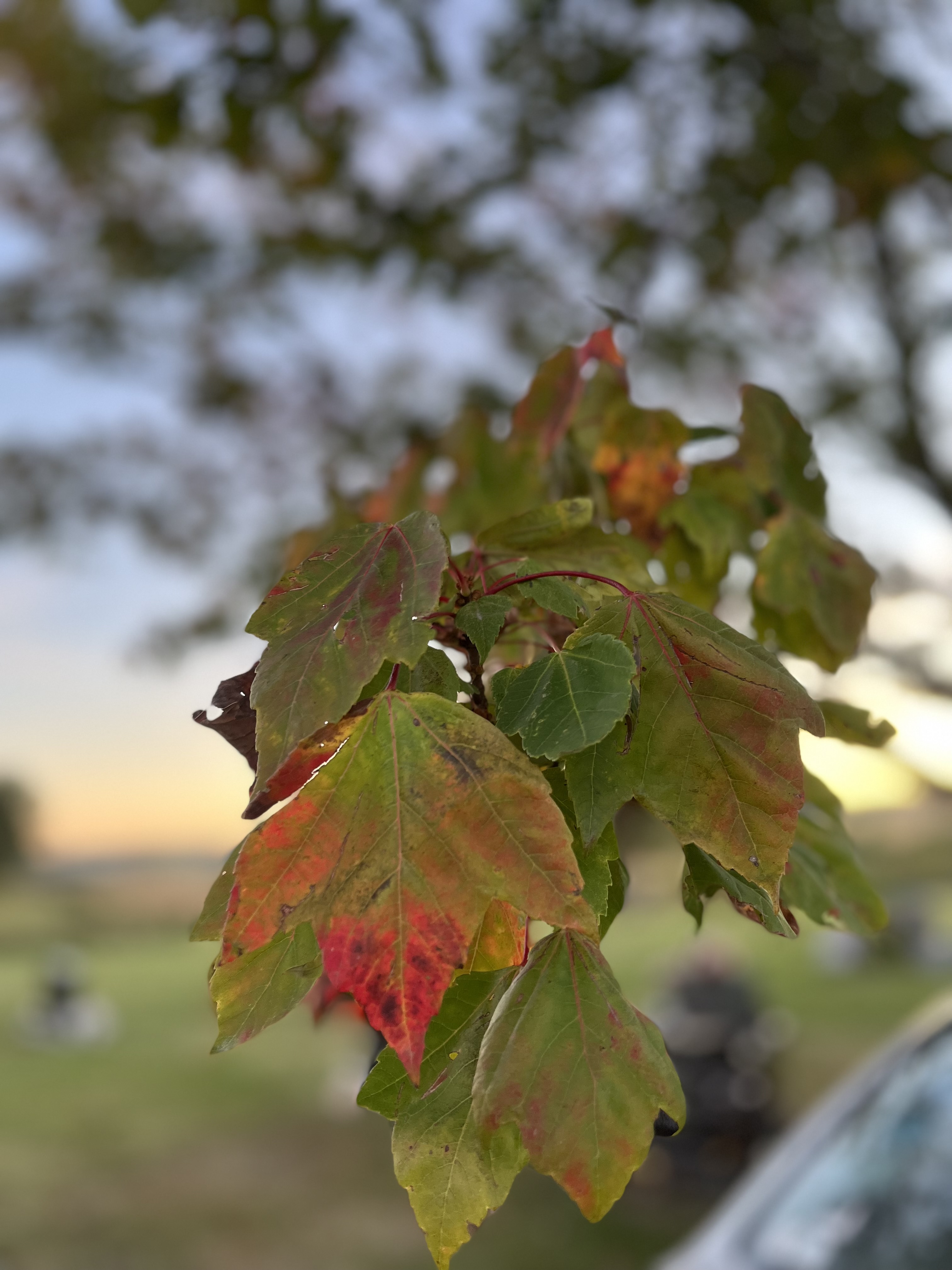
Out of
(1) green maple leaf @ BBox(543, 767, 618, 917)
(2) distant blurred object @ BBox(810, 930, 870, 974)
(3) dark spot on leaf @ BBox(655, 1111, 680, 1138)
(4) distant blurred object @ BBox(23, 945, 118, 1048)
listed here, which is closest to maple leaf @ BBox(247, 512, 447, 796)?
(1) green maple leaf @ BBox(543, 767, 618, 917)

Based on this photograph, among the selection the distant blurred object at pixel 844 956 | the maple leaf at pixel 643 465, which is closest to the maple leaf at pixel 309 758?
the maple leaf at pixel 643 465

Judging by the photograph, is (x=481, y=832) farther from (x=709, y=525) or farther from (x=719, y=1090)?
(x=719, y=1090)

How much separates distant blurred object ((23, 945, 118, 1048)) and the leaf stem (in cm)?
852

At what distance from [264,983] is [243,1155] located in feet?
20.5

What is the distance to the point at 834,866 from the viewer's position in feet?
2.49

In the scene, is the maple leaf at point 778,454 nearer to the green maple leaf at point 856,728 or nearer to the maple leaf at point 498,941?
the green maple leaf at point 856,728

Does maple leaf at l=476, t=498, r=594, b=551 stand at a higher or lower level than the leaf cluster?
higher

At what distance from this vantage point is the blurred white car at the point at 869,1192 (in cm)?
154

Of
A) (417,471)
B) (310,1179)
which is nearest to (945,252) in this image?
(417,471)

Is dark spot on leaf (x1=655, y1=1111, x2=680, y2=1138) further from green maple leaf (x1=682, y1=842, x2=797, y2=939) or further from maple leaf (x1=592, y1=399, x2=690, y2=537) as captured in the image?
maple leaf (x1=592, y1=399, x2=690, y2=537)

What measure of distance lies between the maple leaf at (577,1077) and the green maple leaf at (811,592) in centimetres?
41

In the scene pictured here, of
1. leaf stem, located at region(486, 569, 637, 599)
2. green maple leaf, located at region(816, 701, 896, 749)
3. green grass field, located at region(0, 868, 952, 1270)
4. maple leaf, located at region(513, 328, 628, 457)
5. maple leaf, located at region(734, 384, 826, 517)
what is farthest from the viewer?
green grass field, located at region(0, 868, 952, 1270)

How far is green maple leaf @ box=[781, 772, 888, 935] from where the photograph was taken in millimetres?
725

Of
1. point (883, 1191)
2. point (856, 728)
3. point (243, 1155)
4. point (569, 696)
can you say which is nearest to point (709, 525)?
point (856, 728)
